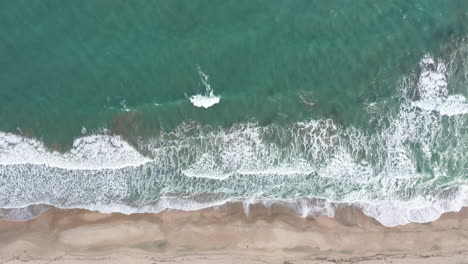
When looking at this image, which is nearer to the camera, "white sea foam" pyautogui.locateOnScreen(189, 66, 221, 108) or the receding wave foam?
the receding wave foam

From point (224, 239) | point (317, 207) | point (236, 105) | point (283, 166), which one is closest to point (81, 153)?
→ point (236, 105)

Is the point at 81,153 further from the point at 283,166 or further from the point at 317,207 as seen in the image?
the point at 317,207

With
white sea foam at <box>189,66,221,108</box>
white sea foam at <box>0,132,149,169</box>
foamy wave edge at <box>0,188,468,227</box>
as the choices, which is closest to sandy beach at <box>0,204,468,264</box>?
foamy wave edge at <box>0,188,468,227</box>

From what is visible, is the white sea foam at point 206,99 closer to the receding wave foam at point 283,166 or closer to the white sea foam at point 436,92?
the receding wave foam at point 283,166

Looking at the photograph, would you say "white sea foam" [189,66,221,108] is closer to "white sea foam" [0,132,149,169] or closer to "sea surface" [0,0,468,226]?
"sea surface" [0,0,468,226]

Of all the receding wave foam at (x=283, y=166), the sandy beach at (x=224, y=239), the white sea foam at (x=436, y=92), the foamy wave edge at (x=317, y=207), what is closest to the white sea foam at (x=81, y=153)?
the receding wave foam at (x=283, y=166)
